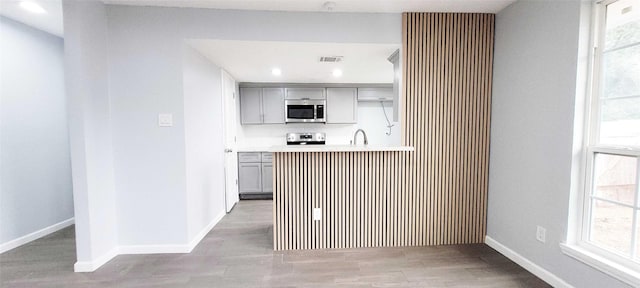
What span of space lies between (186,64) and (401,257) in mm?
2722

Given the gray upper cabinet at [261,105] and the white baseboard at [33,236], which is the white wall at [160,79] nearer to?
the white baseboard at [33,236]

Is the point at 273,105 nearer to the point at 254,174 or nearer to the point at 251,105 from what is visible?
the point at 251,105

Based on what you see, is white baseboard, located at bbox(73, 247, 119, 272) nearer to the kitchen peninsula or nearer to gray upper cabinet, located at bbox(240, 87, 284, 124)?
the kitchen peninsula

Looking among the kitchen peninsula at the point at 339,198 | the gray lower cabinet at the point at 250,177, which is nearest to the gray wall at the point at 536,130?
the kitchen peninsula at the point at 339,198

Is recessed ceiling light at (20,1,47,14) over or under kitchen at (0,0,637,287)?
over

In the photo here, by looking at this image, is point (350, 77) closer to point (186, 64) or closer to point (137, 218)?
point (186, 64)

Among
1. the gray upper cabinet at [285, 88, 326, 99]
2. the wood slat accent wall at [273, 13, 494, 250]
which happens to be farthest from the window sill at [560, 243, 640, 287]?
the gray upper cabinet at [285, 88, 326, 99]

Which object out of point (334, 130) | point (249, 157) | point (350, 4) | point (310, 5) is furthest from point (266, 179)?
point (350, 4)

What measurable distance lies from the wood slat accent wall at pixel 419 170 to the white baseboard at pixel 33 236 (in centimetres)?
261

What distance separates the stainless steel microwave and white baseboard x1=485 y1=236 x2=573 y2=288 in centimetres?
307

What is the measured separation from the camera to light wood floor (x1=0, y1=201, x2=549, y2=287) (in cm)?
196

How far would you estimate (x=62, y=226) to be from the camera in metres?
2.98

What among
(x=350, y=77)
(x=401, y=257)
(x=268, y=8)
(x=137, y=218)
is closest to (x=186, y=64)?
(x=268, y=8)

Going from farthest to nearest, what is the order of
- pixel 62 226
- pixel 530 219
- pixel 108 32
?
pixel 62 226 < pixel 108 32 < pixel 530 219
